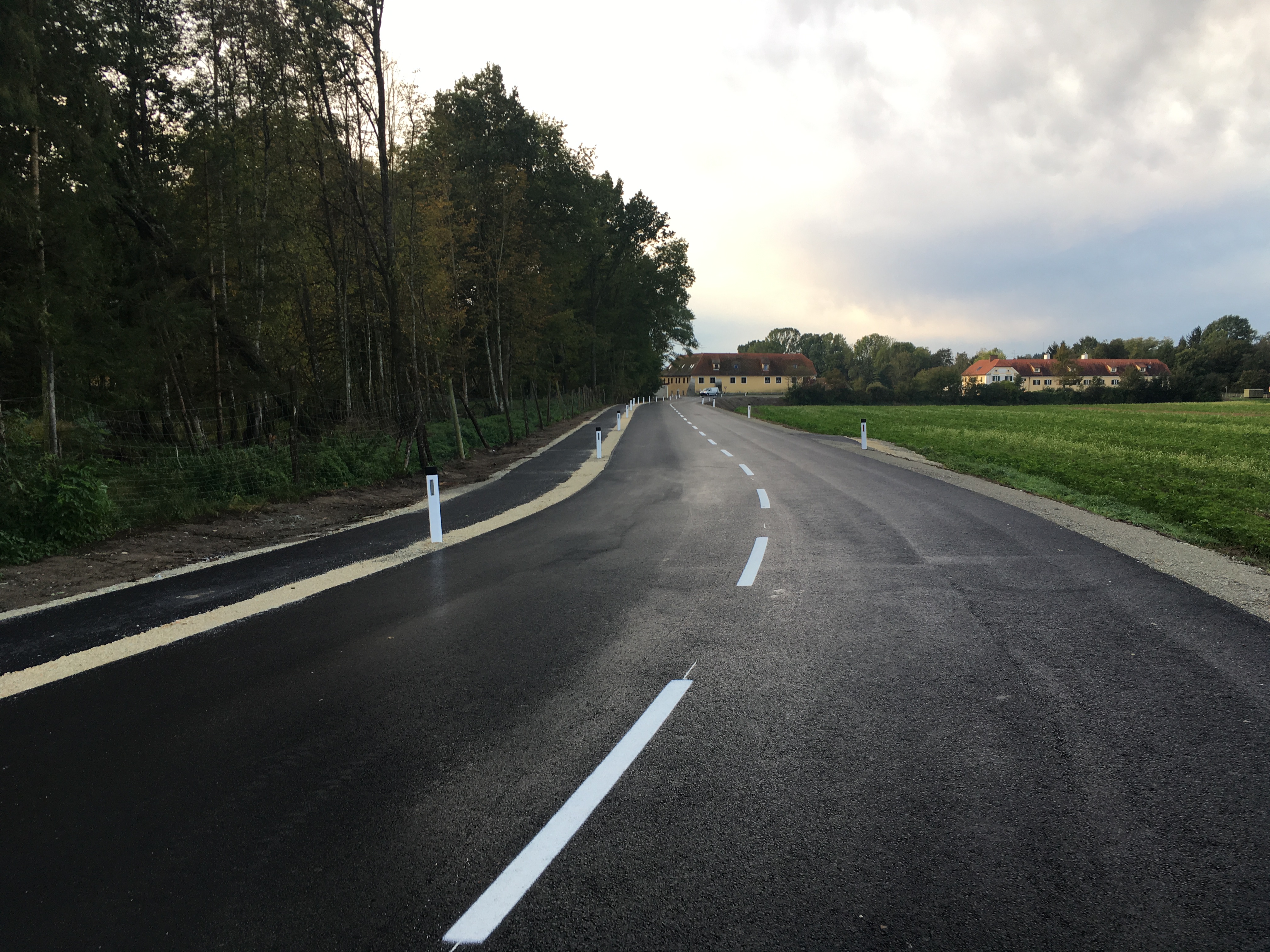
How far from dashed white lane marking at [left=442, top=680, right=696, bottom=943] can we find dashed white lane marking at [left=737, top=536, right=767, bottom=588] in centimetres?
277

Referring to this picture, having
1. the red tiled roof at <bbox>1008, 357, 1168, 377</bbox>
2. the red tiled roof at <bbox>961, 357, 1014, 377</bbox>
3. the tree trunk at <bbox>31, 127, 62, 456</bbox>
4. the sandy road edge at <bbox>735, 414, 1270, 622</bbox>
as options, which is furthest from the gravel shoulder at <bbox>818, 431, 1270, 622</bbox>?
the red tiled roof at <bbox>961, 357, 1014, 377</bbox>

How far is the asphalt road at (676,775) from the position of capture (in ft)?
7.43

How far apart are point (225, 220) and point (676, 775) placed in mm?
15673

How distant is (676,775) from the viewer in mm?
3088

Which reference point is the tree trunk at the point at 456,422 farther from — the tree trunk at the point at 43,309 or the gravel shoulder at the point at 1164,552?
the gravel shoulder at the point at 1164,552

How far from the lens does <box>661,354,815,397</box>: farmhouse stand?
122750mm

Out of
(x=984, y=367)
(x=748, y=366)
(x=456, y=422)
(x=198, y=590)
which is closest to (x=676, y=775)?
(x=198, y=590)

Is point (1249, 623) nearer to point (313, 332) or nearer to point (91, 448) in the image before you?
point (91, 448)

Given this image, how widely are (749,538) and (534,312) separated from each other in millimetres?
29896

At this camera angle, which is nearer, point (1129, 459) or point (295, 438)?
point (295, 438)

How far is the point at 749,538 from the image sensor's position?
8.29 metres

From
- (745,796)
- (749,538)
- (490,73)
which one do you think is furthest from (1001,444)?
(490,73)

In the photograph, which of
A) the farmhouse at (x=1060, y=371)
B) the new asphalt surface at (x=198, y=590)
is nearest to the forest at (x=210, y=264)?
the new asphalt surface at (x=198, y=590)

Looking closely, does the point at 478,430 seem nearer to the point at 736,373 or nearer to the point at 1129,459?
the point at 1129,459
